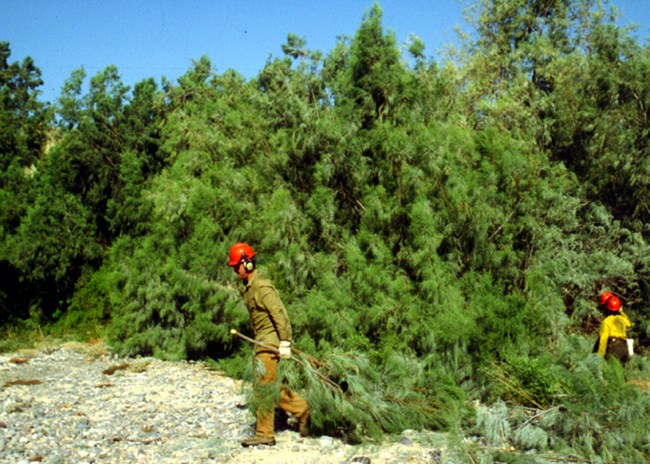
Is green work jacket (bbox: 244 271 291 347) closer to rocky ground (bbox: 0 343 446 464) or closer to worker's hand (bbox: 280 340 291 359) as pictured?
worker's hand (bbox: 280 340 291 359)

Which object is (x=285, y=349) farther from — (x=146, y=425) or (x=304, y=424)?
(x=146, y=425)

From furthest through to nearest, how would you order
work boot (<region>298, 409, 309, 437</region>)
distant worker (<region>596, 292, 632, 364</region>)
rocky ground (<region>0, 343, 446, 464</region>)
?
1. distant worker (<region>596, 292, 632, 364</region>)
2. work boot (<region>298, 409, 309, 437</region>)
3. rocky ground (<region>0, 343, 446, 464</region>)

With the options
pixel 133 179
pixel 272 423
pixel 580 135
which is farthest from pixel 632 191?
pixel 133 179

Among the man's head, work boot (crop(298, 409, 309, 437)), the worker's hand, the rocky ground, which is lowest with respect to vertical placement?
the rocky ground

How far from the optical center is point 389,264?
9.34m

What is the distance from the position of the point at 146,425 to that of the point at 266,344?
2189mm

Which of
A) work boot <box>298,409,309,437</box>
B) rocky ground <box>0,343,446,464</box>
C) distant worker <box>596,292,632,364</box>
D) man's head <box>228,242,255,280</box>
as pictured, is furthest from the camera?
distant worker <box>596,292,632,364</box>

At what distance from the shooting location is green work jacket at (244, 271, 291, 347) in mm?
6754

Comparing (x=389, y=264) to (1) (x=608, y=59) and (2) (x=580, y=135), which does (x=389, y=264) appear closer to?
(2) (x=580, y=135)

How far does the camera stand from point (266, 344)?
6836 mm

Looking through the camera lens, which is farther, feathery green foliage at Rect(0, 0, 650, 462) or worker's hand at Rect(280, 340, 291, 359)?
feathery green foliage at Rect(0, 0, 650, 462)

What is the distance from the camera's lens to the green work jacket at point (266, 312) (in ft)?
22.2

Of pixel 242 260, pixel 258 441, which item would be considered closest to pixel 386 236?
pixel 242 260

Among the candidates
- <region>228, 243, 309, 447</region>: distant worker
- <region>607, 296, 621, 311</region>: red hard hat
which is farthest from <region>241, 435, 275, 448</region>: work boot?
<region>607, 296, 621, 311</region>: red hard hat
